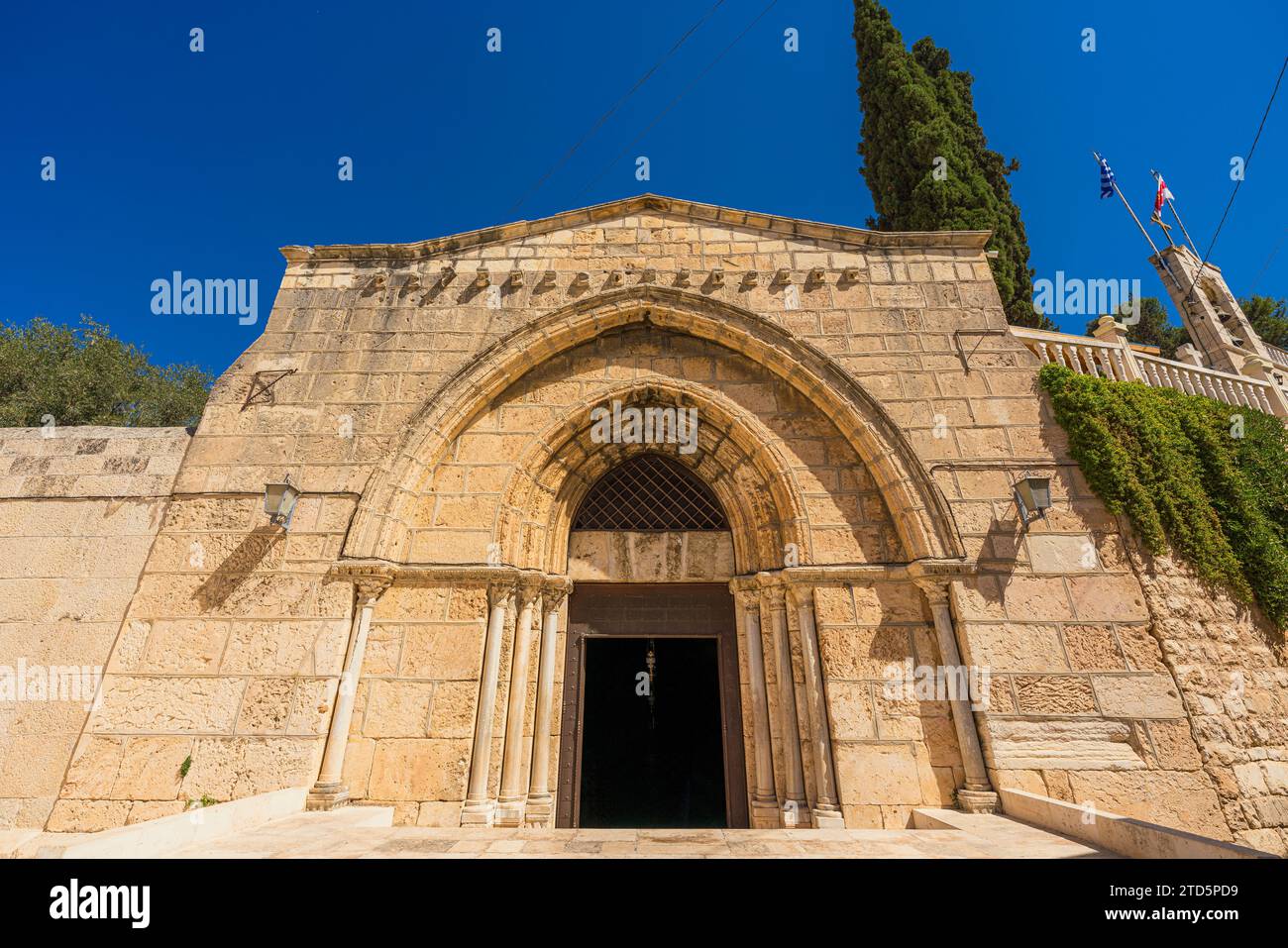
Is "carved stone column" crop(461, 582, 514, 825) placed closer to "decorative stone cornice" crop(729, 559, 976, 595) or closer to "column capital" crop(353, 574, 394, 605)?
"column capital" crop(353, 574, 394, 605)

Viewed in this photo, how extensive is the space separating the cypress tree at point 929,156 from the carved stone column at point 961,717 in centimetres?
1001

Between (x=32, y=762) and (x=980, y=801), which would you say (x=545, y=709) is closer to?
(x=980, y=801)

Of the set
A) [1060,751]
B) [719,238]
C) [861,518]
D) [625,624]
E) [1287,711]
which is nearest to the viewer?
[1060,751]

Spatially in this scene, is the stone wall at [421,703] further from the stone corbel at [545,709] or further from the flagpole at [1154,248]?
the flagpole at [1154,248]

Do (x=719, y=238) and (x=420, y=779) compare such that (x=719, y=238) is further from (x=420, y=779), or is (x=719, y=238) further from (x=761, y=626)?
(x=420, y=779)

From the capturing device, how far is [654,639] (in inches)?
247

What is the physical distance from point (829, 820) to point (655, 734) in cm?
458

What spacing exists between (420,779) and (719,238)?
646 centimetres

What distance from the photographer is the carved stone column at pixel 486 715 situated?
434cm

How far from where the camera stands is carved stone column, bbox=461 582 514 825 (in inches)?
171
